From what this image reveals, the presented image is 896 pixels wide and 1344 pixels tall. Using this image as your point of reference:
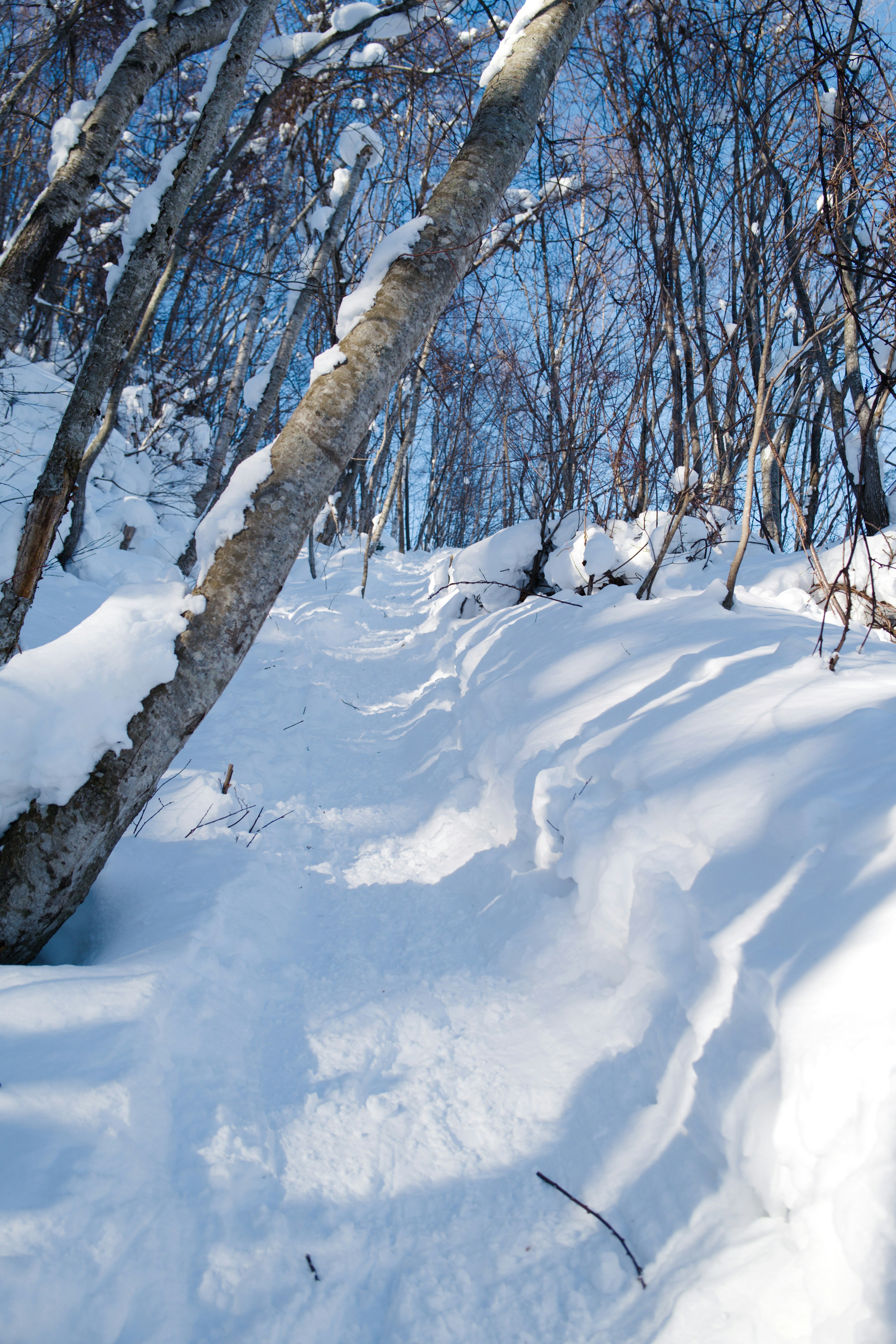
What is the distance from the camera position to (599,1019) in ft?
5.39

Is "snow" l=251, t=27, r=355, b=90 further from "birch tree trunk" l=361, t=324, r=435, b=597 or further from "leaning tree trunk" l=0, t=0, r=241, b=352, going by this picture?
"birch tree trunk" l=361, t=324, r=435, b=597

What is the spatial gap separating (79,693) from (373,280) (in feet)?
5.62

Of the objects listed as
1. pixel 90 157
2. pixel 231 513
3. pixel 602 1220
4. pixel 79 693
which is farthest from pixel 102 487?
pixel 602 1220

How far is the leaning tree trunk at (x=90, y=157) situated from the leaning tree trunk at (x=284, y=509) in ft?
6.85

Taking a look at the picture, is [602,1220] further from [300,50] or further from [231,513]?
[300,50]

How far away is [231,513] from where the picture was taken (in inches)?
74.9

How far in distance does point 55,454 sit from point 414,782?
2.43 metres

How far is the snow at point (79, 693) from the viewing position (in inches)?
62.6

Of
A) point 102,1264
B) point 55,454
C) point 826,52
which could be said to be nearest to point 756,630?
point 826,52

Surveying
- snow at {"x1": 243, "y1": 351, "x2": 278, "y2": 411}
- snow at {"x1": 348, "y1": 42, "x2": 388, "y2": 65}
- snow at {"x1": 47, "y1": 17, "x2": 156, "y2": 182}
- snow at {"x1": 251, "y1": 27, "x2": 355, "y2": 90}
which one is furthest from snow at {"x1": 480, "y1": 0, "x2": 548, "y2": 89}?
snow at {"x1": 243, "y1": 351, "x2": 278, "y2": 411}

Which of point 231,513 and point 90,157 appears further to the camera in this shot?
point 90,157

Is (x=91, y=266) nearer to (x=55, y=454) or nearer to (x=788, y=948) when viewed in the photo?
(x=55, y=454)

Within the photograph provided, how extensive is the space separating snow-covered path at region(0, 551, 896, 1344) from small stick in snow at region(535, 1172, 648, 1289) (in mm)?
17

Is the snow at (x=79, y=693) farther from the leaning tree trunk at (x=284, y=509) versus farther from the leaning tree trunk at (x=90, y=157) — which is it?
the leaning tree trunk at (x=90, y=157)
